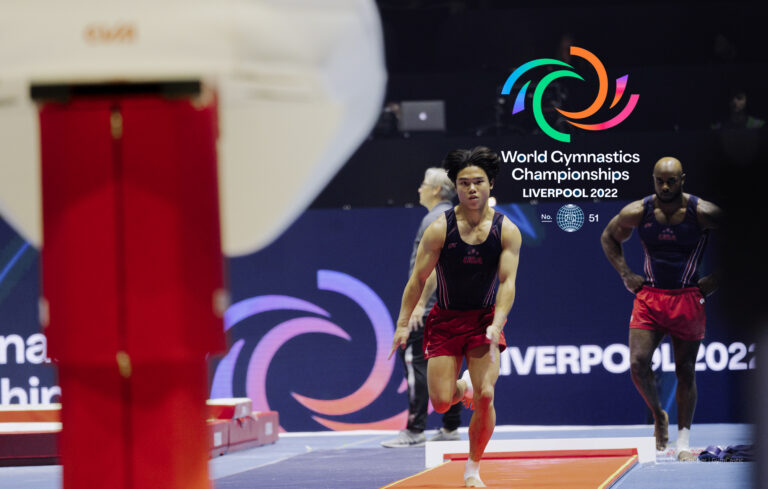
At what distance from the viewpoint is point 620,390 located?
8812mm

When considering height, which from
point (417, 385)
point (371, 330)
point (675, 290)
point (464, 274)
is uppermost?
point (464, 274)

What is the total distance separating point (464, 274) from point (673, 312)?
2.07m

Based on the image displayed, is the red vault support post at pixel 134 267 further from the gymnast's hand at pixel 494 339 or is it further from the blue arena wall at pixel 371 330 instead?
the blue arena wall at pixel 371 330

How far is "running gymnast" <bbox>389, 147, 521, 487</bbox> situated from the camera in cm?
546

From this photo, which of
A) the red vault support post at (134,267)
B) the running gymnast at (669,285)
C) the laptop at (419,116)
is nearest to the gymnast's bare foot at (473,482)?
the running gymnast at (669,285)

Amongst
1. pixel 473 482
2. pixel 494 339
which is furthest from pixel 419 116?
pixel 473 482

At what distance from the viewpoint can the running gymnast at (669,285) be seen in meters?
6.91

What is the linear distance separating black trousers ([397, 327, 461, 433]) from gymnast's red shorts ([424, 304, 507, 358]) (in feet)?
7.97

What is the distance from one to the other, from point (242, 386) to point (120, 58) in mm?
8122

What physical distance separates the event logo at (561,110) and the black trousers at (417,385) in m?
Answer: 2.25

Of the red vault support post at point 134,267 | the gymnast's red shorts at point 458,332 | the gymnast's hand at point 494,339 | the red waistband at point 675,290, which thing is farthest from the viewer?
the red waistband at point 675,290

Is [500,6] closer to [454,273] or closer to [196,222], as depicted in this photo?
[454,273]

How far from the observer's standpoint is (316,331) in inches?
355

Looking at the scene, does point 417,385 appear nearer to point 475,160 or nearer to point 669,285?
point 669,285
